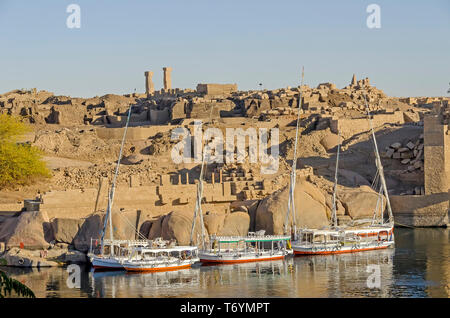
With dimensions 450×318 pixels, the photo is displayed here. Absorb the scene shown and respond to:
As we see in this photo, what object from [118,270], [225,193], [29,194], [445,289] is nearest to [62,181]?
[29,194]

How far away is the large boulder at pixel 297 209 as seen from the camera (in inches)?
1522

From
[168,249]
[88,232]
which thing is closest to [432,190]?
[168,249]

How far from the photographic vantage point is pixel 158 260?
1337 inches

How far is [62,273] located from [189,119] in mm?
26893

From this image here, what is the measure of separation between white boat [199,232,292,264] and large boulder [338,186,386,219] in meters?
6.52

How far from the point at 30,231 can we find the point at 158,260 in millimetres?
5962

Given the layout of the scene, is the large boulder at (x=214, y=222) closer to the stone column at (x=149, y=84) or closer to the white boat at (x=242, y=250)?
the white boat at (x=242, y=250)

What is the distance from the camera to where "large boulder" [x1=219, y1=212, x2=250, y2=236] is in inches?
1494

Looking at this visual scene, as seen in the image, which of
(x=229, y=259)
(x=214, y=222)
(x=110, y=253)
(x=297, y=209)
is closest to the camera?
(x=110, y=253)

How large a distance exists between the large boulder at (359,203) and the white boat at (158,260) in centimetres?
1053

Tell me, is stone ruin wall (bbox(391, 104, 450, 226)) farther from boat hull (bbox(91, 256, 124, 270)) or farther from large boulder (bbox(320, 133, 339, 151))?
boat hull (bbox(91, 256, 124, 270))

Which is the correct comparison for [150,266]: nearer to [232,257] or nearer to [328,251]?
[232,257]

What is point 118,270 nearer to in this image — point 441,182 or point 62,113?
point 441,182

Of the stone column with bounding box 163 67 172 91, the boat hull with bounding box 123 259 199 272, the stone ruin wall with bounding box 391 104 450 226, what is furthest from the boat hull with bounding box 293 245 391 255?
the stone column with bounding box 163 67 172 91
